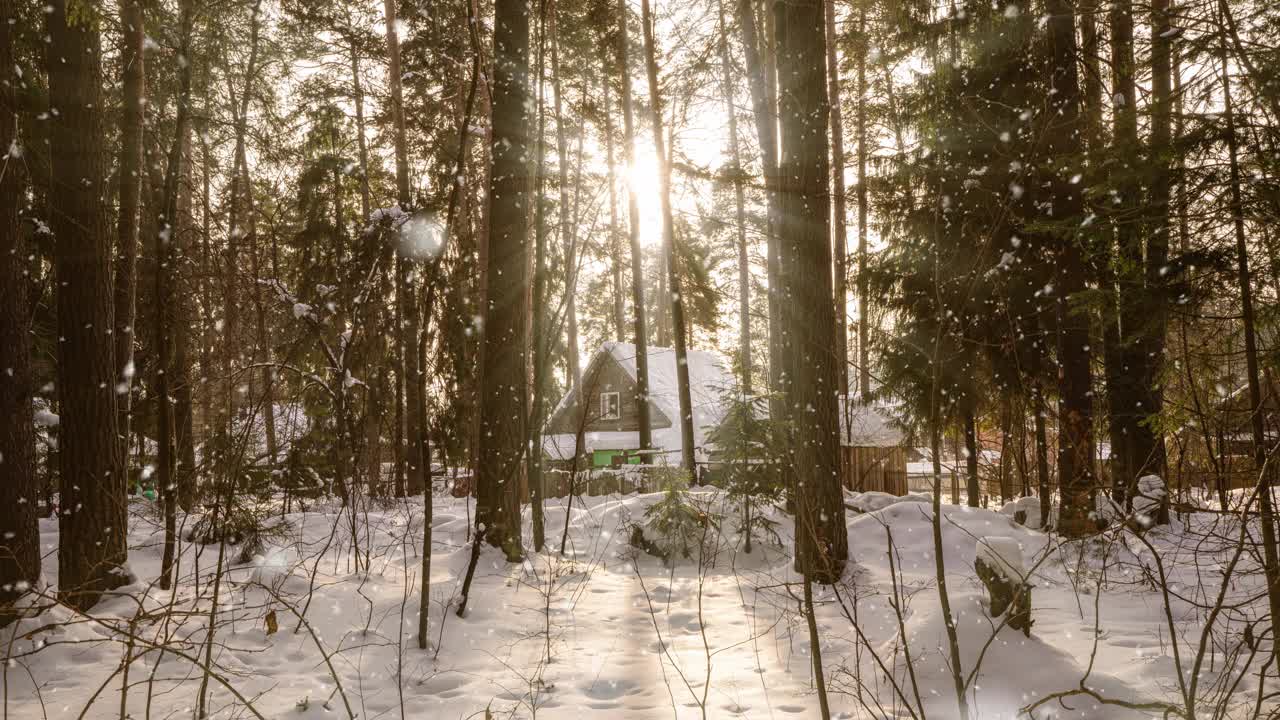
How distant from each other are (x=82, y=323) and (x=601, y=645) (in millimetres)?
4409

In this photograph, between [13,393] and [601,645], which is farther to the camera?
[601,645]

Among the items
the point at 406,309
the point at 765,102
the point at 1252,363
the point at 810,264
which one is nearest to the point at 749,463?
the point at 810,264

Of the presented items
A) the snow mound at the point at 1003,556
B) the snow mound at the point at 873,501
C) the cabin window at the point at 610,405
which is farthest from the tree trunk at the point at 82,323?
the cabin window at the point at 610,405

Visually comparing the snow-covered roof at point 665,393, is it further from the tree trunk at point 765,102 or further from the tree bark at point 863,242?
the tree bark at point 863,242

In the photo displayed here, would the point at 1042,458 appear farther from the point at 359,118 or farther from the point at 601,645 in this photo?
the point at 359,118

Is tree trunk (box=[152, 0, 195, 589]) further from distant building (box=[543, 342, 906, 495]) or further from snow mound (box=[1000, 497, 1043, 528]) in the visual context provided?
distant building (box=[543, 342, 906, 495])

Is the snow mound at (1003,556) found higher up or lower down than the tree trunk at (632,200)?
lower down

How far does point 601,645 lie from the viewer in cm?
511

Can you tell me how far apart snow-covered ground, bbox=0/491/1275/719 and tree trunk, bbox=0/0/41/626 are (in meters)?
0.41

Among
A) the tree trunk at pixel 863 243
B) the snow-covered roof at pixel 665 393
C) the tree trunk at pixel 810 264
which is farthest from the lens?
the snow-covered roof at pixel 665 393

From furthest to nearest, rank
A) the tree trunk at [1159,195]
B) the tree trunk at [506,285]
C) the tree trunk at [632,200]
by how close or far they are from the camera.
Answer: the tree trunk at [632,200], the tree trunk at [506,285], the tree trunk at [1159,195]

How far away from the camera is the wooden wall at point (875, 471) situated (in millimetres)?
15367

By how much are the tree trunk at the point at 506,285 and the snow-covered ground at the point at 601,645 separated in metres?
0.62

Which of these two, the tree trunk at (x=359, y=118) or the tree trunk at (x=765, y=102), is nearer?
the tree trunk at (x=765, y=102)
